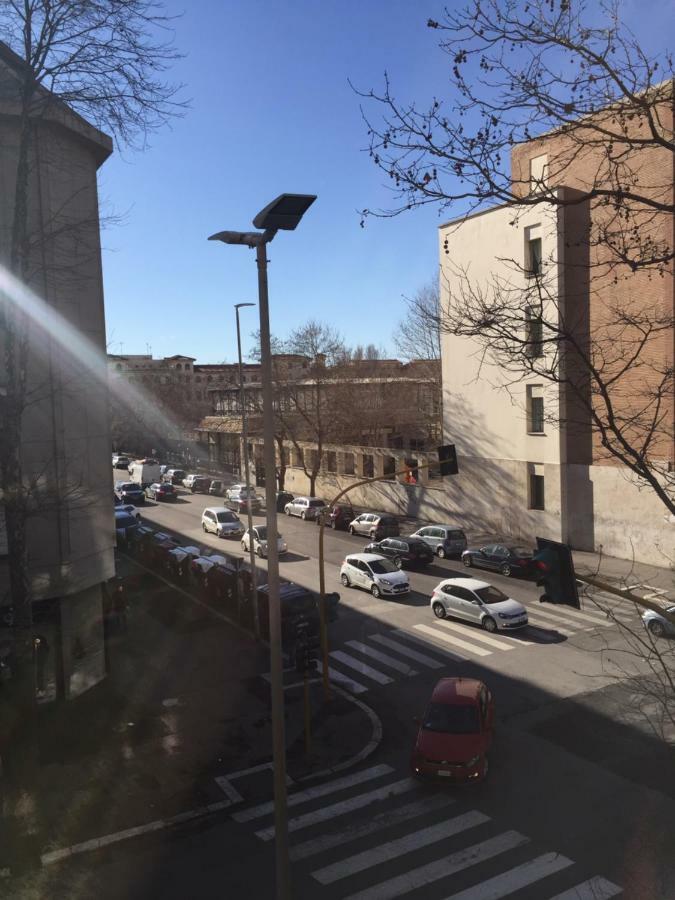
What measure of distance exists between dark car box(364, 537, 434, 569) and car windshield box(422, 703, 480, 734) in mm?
16071

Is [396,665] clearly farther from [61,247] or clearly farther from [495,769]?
[61,247]

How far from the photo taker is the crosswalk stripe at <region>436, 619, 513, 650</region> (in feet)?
66.2

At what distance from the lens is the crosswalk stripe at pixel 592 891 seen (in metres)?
9.20

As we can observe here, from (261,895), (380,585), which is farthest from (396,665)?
(261,895)

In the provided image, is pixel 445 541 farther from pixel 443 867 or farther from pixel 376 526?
pixel 443 867

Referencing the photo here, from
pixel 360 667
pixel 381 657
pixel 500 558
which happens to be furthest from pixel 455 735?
pixel 500 558

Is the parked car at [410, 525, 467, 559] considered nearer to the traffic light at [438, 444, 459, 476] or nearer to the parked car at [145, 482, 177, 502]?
the traffic light at [438, 444, 459, 476]

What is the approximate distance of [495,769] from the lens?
13156mm

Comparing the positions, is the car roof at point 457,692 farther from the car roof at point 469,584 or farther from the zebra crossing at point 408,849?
the car roof at point 469,584

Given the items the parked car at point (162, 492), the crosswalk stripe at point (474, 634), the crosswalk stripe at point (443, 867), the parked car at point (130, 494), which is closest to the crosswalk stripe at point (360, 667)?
the crosswalk stripe at point (474, 634)

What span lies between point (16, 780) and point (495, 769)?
28.1ft

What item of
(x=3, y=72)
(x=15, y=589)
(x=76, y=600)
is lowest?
(x=76, y=600)

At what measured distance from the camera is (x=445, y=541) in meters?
32.0

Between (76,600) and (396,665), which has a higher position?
(76,600)
